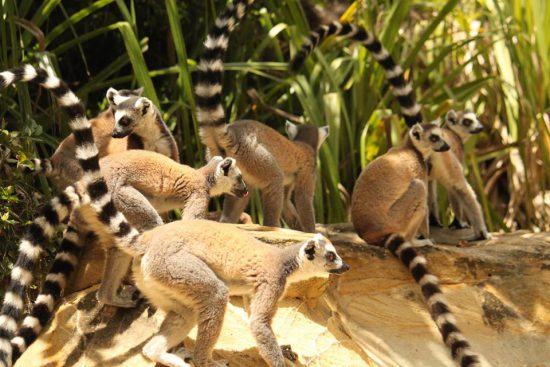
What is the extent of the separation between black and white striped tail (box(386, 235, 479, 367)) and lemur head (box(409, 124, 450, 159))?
1067 millimetres

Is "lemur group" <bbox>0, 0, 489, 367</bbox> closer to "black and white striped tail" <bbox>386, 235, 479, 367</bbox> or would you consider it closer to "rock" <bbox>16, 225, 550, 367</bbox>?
"black and white striped tail" <bbox>386, 235, 479, 367</bbox>

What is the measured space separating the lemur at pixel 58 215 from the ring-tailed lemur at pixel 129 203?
0.03 metres

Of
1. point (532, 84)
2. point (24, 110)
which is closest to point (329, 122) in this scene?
point (532, 84)

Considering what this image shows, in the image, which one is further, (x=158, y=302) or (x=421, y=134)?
(x=421, y=134)

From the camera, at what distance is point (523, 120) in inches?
404

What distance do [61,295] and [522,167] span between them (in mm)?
6277

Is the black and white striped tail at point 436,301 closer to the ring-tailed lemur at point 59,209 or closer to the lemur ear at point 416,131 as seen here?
the lemur ear at point 416,131

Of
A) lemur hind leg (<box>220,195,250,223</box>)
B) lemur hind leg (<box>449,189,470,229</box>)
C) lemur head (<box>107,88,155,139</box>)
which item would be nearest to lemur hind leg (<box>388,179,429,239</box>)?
lemur hind leg (<box>449,189,470,229</box>)

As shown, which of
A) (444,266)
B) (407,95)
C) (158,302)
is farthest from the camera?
(407,95)

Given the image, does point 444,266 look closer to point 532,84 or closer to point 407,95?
point 407,95

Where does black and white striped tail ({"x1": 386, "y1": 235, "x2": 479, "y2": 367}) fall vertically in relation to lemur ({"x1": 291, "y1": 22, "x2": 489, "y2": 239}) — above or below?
below

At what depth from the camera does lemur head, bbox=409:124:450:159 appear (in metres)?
7.63

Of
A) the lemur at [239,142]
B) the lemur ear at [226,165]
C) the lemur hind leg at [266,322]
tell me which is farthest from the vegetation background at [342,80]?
the lemur hind leg at [266,322]

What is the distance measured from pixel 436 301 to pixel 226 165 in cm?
190
